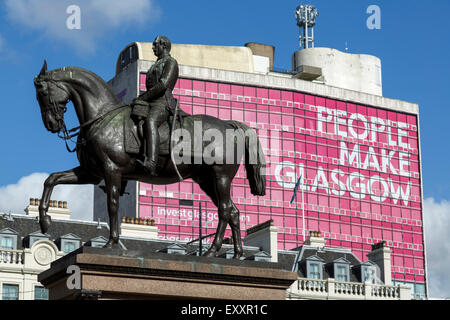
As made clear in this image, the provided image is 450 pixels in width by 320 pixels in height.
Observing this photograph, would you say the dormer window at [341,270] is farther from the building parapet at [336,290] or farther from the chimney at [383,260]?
the chimney at [383,260]

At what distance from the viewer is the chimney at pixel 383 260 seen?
2778 inches

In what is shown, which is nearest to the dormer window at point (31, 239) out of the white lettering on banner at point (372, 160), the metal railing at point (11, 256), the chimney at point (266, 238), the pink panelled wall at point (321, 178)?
the metal railing at point (11, 256)

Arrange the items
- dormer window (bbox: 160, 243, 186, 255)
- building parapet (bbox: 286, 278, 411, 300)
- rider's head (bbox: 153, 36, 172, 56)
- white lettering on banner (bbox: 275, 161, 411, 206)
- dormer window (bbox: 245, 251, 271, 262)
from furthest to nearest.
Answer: white lettering on banner (bbox: 275, 161, 411, 206)
building parapet (bbox: 286, 278, 411, 300)
dormer window (bbox: 245, 251, 271, 262)
dormer window (bbox: 160, 243, 186, 255)
rider's head (bbox: 153, 36, 172, 56)

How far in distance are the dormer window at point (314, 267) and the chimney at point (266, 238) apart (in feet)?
8.75

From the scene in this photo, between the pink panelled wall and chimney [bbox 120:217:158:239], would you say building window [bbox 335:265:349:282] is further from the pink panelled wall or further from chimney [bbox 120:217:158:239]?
the pink panelled wall

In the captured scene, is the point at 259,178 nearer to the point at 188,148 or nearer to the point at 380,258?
the point at 188,148

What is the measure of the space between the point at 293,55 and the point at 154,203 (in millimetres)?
40228

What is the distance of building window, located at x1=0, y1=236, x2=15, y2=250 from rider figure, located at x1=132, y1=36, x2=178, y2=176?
38.4 metres

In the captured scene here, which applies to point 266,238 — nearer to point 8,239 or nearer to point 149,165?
point 8,239

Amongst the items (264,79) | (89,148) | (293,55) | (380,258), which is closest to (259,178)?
(89,148)

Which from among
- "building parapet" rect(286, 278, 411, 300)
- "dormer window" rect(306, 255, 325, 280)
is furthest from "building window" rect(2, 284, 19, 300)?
"dormer window" rect(306, 255, 325, 280)

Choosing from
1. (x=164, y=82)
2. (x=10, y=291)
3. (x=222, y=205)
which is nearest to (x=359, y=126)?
(x=10, y=291)

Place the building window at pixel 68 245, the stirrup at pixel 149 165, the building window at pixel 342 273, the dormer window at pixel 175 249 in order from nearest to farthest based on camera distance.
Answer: the stirrup at pixel 149 165
the building window at pixel 68 245
the dormer window at pixel 175 249
the building window at pixel 342 273

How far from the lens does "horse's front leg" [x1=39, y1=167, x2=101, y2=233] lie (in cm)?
2162
